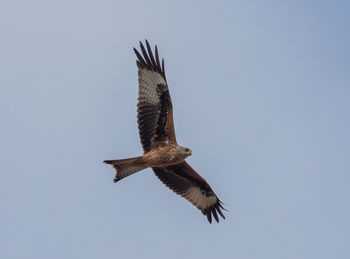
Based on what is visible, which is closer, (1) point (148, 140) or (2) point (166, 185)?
(1) point (148, 140)

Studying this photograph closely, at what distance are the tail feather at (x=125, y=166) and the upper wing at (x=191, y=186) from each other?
4.74 feet

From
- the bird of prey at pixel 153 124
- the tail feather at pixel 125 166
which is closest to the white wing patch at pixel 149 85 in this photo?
the bird of prey at pixel 153 124

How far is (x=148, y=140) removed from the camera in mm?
15148

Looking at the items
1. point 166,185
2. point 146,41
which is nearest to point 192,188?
point 166,185

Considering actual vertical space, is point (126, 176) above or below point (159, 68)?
below

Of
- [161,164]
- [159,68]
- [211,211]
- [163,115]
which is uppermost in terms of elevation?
[159,68]

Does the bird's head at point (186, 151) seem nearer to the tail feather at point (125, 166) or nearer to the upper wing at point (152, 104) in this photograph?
the upper wing at point (152, 104)

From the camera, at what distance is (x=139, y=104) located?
15.1 metres

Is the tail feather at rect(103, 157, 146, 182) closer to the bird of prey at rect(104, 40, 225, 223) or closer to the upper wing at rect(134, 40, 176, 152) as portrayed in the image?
the bird of prey at rect(104, 40, 225, 223)

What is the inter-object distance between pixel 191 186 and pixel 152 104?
2547mm

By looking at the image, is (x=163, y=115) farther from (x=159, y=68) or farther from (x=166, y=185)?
(x=166, y=185)

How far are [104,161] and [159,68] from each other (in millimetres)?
2428

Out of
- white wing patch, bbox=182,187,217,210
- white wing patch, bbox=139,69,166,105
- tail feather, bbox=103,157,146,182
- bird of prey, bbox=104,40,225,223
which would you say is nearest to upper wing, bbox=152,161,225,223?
white wing patch, bbox=182,187,217,210

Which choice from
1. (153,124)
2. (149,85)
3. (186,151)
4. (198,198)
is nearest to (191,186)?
(198,198)
